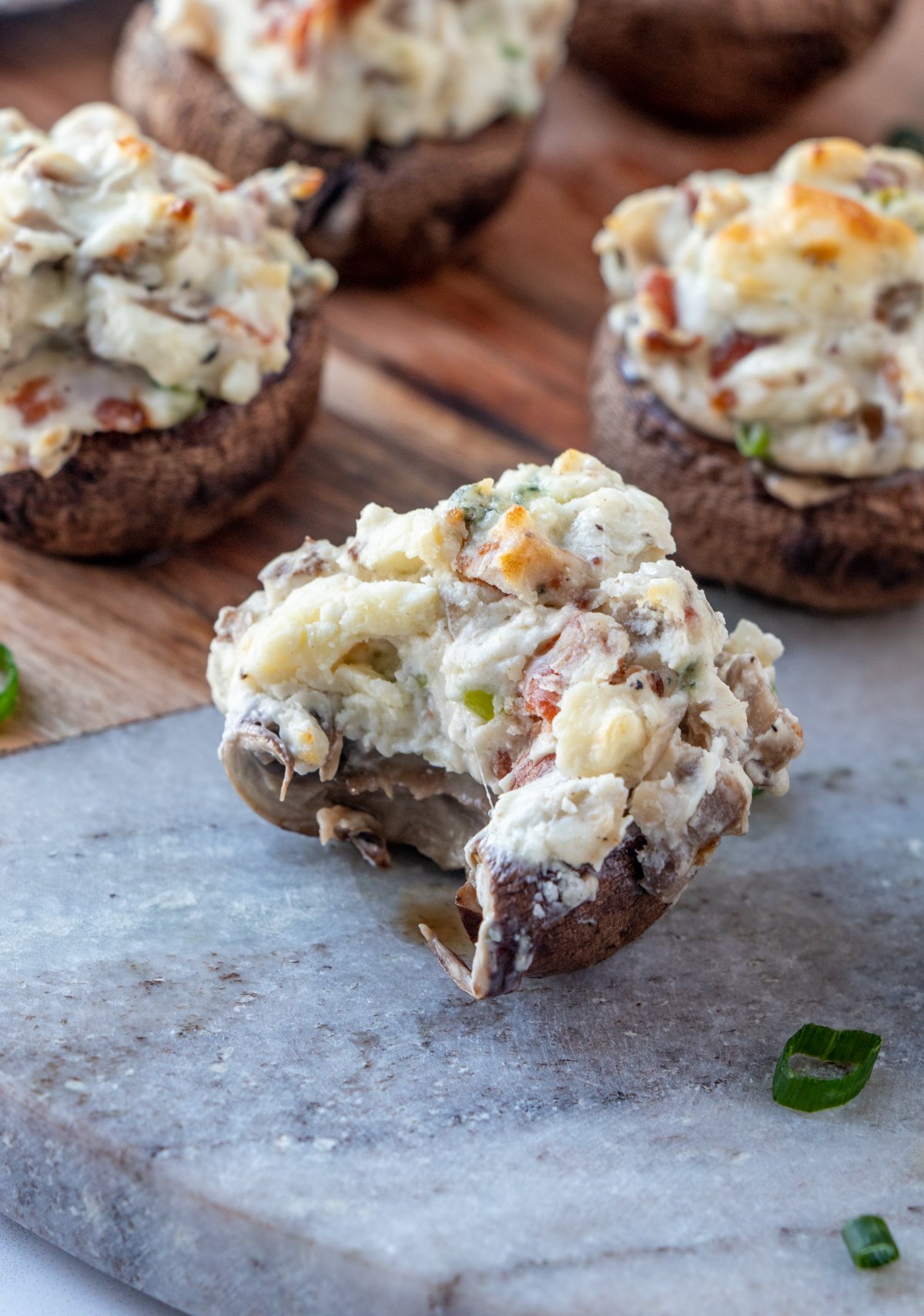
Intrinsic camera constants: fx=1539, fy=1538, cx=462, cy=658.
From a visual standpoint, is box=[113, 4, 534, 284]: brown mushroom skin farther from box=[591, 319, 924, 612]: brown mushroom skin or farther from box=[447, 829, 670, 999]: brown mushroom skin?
box=[447, 829, 670, 999]: brown mushroom skin

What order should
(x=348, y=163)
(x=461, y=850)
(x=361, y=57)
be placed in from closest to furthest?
(x=461, y=850)
(x=361, y=57)
(x=348, y=163)

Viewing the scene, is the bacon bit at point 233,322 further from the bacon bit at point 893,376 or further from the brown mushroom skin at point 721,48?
the brown mushroom skin at point 721,48

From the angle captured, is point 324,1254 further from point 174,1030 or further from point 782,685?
point 782,685

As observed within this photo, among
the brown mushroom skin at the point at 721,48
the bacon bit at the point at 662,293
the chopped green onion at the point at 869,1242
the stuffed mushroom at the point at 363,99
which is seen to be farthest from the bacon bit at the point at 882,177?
the chopped green onion at the point at 869,1242

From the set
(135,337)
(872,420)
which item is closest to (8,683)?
(135,337)

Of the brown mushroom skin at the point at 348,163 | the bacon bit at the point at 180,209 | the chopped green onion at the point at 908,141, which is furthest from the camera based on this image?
the chopped green onion at the point at 908,141

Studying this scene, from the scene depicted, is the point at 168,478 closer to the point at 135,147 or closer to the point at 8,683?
the point at 8,683

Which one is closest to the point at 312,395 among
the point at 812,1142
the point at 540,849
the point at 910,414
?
the point at 910,414
